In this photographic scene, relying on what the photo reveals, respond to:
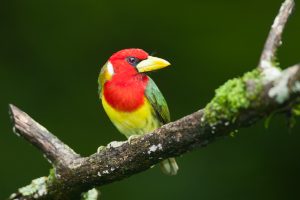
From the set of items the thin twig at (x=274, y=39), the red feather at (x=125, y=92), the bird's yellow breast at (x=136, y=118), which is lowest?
the thin twig at (x=274, y=39)

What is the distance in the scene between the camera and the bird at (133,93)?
4.20 metres

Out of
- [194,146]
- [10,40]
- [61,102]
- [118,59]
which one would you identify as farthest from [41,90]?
[194,146]

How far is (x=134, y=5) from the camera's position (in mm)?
6117

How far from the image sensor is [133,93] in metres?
4.20

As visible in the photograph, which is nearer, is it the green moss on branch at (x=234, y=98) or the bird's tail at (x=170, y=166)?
the green moss on branch at (x=234, y=98)

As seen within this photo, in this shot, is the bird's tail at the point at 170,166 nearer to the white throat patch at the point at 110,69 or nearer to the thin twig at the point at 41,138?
the white throat patch at the point at 110,69

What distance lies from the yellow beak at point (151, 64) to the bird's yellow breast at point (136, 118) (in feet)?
0.68

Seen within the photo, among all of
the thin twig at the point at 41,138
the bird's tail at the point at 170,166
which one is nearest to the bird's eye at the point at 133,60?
the bird's tail at the point at 170,166

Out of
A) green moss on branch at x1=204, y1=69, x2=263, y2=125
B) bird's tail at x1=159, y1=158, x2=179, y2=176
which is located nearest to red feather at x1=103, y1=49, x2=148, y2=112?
bird's tail at x1=159, y1=158, x2=179, y2=176

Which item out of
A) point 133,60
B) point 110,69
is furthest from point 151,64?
point 110,69

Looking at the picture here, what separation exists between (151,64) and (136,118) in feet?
1.19

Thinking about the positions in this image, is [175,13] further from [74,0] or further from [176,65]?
[74,0]

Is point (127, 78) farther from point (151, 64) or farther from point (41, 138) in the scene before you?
point (41, 138)

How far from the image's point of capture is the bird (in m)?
4.20
